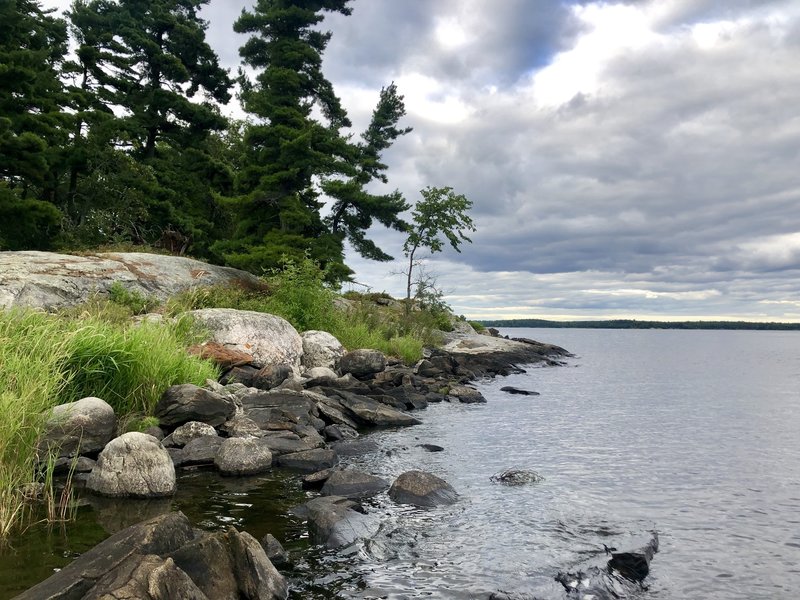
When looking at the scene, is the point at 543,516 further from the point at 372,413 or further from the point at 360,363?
the point at 360,363

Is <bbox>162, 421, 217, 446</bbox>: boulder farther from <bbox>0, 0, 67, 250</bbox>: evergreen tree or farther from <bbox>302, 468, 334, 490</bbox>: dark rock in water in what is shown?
<bbox>0, 0, 67, 250</bbox>: evergreen tree

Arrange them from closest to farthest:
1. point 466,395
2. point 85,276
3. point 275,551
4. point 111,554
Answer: point 111,554 < point 275,551 < point 85,276 < point 466,395

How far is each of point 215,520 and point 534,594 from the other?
4.02 m

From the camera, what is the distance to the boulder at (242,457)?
9.59m

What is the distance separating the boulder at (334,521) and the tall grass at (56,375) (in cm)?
312

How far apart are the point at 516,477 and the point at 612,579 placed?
13.6ft

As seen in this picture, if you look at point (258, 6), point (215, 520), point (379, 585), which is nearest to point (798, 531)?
point (379, 585)

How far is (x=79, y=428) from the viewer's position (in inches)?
346

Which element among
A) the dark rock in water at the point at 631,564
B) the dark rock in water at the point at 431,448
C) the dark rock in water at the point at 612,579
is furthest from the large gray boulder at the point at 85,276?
the dark rock in water at the point at 631,564

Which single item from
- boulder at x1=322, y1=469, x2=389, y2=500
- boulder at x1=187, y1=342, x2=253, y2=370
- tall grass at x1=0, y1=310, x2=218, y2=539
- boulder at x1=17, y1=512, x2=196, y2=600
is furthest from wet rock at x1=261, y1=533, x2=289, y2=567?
boulder at x1=187, y1=342, x2=253, y2=370

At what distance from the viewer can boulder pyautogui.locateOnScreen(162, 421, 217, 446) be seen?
10.2 meters

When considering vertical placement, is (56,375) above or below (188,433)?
above

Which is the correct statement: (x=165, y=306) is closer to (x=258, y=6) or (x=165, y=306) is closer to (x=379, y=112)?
(x=258, y=6)

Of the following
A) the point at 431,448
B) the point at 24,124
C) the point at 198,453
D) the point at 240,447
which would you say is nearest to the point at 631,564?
the point at 240,447
